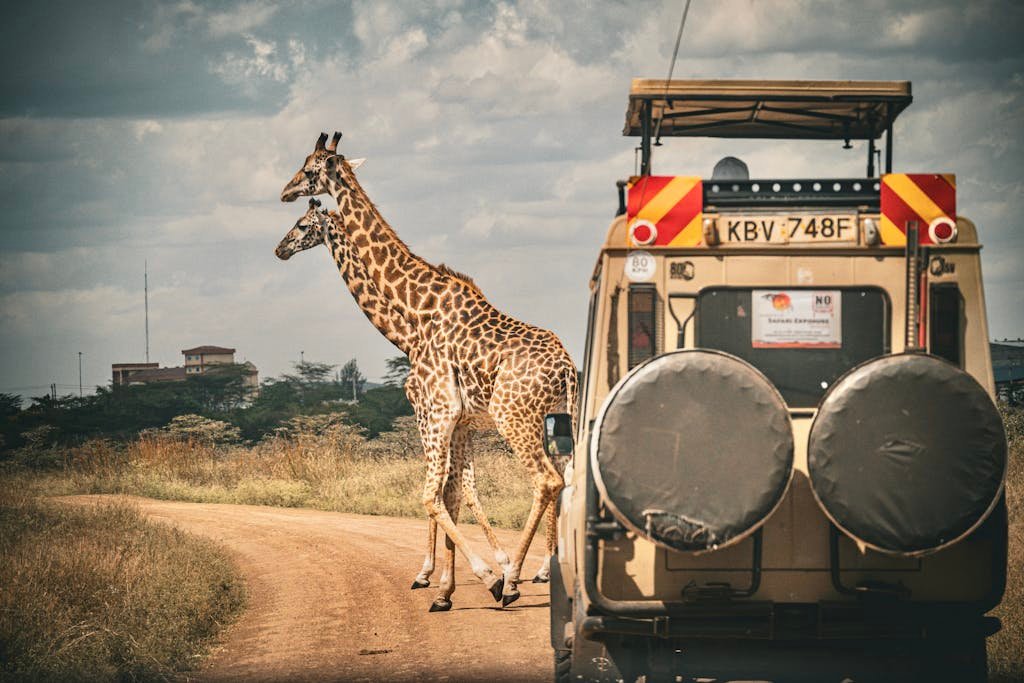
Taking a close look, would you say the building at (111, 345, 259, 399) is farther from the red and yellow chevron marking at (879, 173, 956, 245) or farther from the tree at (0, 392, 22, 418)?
the red and yellow chevron marking at (879, 173, 956, 245)

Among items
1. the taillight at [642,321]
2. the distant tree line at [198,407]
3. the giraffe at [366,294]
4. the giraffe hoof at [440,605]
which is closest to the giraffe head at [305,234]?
the giraffe at [366,294]

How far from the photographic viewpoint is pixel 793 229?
5.65m

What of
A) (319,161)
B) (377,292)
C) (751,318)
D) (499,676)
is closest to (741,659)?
(751,318)

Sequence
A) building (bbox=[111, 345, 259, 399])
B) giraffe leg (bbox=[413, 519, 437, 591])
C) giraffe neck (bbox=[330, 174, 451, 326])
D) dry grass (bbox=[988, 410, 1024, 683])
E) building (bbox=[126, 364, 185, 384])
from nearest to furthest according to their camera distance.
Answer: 1. dry grass (bbox=[988, 410, 1024, 683])
2. giraffe leg (bbox=[413, 519, 437, 591])
3. giraffe neck (bbox=[330, 174, 451, 326])
4. building (bbox=[111, 345, 259, 399])
5. building (bbox=[126, 364, 185, 384])

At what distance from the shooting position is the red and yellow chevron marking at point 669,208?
5.65 meters

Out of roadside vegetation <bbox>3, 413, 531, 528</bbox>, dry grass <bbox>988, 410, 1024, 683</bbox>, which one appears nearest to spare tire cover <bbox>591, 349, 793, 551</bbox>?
dry grass <bbox>988, 410, 1024, 683</bbox>

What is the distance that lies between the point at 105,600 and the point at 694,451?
235 inches

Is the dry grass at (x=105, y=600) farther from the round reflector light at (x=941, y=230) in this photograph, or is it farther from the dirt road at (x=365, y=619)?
the round reflector light at (x=941, y=230)

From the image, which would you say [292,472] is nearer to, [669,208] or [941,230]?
[669,208]

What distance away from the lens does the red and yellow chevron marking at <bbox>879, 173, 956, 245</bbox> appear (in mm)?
5625

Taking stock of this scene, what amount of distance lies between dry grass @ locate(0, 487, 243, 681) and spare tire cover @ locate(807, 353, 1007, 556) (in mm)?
4753

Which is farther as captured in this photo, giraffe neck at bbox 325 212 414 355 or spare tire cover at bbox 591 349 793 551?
giraffe neck at bbox 325 212 414 355

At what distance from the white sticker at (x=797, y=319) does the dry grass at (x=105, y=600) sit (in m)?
4.51

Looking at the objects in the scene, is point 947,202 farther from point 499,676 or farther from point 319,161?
point 319,161
